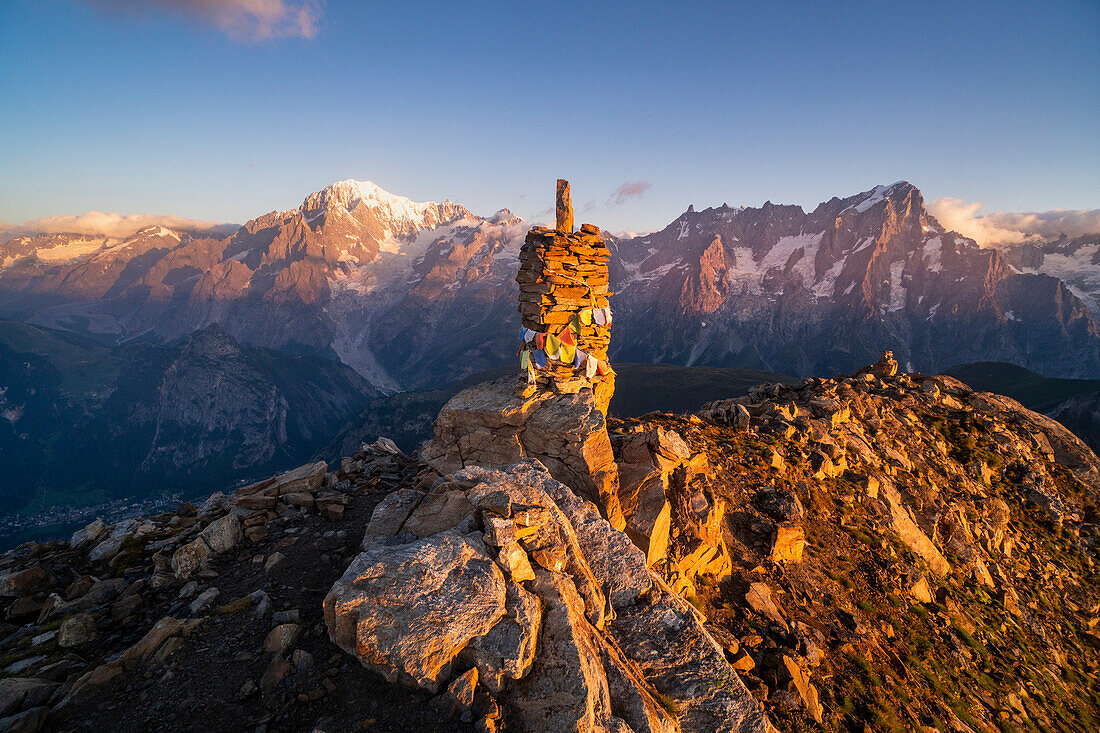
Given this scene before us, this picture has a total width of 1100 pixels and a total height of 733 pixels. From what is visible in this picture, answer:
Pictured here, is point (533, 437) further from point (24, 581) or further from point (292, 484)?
point (24, 581)

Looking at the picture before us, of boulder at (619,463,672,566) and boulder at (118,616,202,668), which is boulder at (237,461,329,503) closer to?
boulder at (118,616,202,668)

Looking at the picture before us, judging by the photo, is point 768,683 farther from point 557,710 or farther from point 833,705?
point 557,710

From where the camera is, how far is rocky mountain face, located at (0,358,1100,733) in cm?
978

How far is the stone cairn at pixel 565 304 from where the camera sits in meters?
23.4

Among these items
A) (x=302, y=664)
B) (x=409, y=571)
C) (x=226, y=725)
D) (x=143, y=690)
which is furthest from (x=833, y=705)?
(x=143, y=690)

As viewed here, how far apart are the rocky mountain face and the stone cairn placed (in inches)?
95.3

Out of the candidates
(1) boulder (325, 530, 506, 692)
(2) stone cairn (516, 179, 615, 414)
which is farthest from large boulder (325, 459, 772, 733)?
(2) stone cairn (516, 179, 615, 414)

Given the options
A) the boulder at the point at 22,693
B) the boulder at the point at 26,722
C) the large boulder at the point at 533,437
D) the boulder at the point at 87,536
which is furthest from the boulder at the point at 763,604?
the boulder at the point at 87,536

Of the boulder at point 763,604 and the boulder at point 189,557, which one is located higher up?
the boulder at point 189,557

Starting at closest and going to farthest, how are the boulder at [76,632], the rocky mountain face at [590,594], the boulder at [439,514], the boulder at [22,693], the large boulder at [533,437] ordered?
the rocky mountain face at [590,594] → the boulder at [22,693] → the boulder at [76,632] → the boulder at [439,514] → the large boulder at [533,437]

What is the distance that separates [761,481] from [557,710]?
18.2 m

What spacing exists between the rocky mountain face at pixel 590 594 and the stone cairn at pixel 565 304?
2.42 metres

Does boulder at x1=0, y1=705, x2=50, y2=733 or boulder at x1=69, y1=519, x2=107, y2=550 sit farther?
boulder at x1=69, y1=519, x2=107, y2=550

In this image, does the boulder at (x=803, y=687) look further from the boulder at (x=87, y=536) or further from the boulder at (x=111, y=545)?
the boulder at (x=87, y=536)
